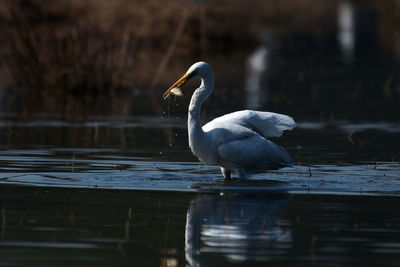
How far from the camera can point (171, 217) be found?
27.1ft

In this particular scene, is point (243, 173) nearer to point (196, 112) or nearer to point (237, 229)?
point (196, 112)

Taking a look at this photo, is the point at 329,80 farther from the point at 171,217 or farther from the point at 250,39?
the point at 171,217

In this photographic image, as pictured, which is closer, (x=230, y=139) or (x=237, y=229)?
(x=237, y=229)

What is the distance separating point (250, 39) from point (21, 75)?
18699mm

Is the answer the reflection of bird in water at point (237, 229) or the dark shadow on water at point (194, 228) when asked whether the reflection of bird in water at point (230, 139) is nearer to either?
the dark shadow on water at point (194, 228)

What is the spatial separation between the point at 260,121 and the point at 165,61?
10613 millimetres

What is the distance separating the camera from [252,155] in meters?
10.5

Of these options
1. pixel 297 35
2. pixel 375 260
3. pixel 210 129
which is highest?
pixel 297 35

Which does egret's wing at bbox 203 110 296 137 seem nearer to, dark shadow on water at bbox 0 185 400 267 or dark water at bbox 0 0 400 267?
dark water at bbox 0 0 400 267

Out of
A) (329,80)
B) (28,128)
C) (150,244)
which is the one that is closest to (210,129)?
(150,244)

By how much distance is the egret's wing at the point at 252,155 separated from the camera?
34.1 feet

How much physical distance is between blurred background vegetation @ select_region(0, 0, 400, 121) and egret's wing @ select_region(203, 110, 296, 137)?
22.6 feet

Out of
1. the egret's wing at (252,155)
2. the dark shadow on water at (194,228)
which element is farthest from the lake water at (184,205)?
the egret's wing at (252,155)

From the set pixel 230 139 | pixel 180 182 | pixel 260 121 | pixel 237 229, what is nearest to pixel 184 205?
pixel 237 229
